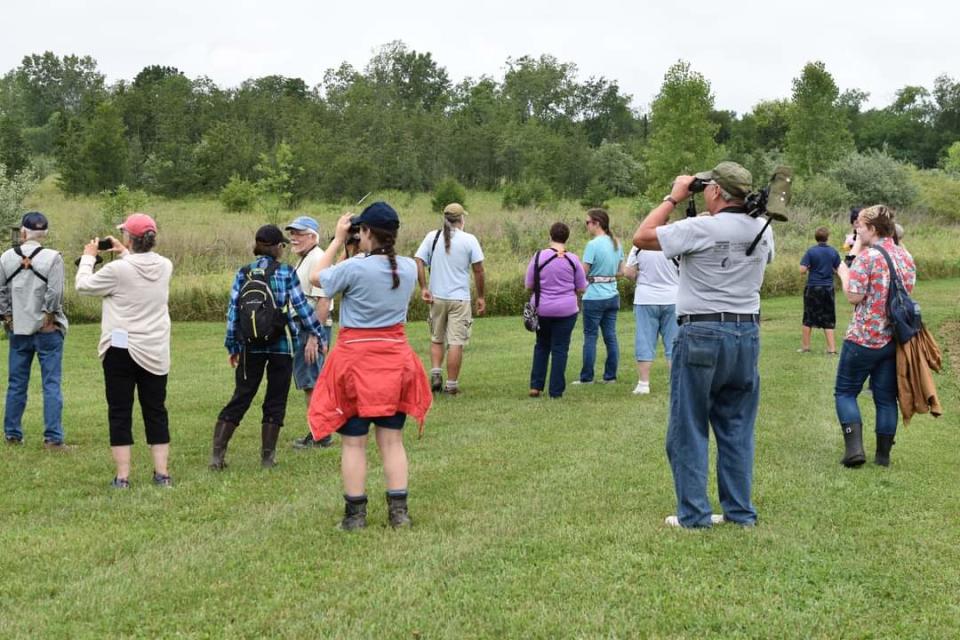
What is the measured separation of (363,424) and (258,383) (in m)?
2.22

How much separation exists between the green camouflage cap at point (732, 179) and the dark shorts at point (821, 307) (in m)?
10.2

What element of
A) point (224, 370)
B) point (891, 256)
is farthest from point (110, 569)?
point (224, 370)

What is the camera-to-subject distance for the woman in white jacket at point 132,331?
6.66 m

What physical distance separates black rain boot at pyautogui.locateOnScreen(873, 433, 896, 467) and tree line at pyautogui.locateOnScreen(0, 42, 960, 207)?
1316 inches

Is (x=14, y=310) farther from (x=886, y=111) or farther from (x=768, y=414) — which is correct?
(x=886, y=111)

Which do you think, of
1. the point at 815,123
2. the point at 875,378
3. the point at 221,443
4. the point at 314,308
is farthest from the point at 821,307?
the point at 815,123

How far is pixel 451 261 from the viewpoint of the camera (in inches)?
419

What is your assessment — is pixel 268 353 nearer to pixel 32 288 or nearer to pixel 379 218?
pixel 379 218

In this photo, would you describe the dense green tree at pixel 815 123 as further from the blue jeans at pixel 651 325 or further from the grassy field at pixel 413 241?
the blue jeans at pixel 651 325

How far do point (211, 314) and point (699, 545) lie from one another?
19303 mm

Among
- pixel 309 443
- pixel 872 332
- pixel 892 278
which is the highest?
pixel 892 278

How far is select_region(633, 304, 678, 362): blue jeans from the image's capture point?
35.5ft

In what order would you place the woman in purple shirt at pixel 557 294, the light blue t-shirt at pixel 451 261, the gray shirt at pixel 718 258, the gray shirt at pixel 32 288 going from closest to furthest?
the gray shirt at pixel 718 258 → the gray shirt at pixel 32 288 → the woman in purple shirt at pixel 557 294 → the light blue t-shirt at pixel 451 261

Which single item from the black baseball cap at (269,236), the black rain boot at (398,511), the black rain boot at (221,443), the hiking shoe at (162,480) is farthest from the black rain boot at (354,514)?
the black baseball cap at (269,236)
